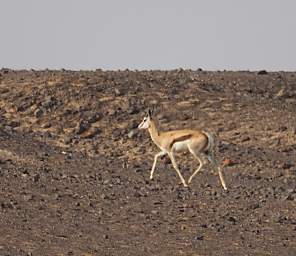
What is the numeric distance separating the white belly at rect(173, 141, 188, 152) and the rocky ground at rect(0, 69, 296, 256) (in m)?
0.76

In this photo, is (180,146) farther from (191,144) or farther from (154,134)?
(154,134)

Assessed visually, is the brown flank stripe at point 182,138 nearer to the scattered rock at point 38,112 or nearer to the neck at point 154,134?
the neck at point 154,134

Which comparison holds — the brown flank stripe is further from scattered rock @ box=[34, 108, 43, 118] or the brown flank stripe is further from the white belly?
scattered rock @ box=[34, 108, 43, 118]

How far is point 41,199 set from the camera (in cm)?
1619

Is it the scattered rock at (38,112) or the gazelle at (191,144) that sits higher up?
the scattered rock at (38,112)

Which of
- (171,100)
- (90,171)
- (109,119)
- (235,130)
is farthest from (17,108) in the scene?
(90,171)

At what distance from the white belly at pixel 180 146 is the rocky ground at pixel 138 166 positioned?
763 mm

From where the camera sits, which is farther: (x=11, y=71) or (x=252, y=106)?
(x=11, y=71)

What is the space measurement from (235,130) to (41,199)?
39.0ft

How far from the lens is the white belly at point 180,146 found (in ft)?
68.9

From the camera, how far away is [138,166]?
76.1 feet

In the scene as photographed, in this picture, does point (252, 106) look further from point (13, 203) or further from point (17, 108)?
point (13, 203)

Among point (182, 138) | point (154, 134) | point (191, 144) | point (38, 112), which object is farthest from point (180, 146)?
point (38, 112)

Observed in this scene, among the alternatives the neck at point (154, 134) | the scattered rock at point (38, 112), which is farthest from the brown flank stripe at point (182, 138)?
the scattered rock at point (38, 112)
